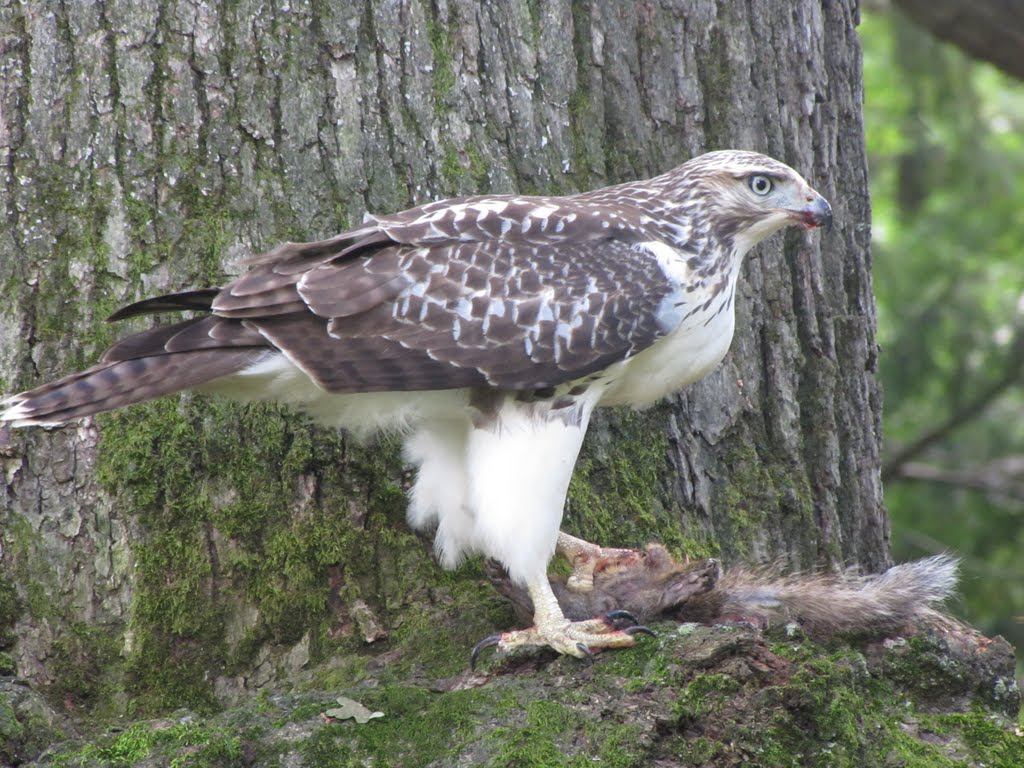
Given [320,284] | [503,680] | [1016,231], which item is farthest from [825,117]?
[1016,231]

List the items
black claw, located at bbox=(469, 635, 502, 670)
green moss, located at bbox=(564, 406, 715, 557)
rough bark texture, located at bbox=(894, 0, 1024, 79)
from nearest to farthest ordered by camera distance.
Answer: black claw, located at bbox=(469, 635, 502, 670), green moss, located at bbox=(564, 406, 715, 557), rough bark texture, located at bbox=(894, 0, 1024, 79)

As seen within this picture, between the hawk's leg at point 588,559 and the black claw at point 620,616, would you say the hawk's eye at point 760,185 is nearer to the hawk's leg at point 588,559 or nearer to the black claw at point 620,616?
the hawk's leg at point 588,559

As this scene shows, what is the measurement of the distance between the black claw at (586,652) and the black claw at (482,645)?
26 cm

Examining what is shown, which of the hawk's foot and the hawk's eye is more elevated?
the hawk's eye

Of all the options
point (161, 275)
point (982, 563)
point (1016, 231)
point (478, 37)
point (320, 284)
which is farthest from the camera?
point (1016, 231)

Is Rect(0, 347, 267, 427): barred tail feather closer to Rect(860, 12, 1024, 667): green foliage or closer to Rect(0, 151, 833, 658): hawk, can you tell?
Rect(0, 151, 833, 658): hawk

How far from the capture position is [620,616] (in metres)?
3.87

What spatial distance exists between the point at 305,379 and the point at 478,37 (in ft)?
4.58

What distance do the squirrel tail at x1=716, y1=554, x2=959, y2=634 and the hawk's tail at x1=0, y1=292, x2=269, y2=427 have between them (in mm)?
1582

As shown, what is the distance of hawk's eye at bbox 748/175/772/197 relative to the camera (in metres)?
4.38

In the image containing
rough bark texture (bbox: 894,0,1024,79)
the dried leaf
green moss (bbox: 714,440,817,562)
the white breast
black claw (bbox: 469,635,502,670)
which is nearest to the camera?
the dried leaf

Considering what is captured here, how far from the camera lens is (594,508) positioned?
453cm

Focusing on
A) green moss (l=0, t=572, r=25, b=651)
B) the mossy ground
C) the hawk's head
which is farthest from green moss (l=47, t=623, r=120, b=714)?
the hawk's head

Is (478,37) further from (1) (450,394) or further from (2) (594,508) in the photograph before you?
(2) (594,508)
